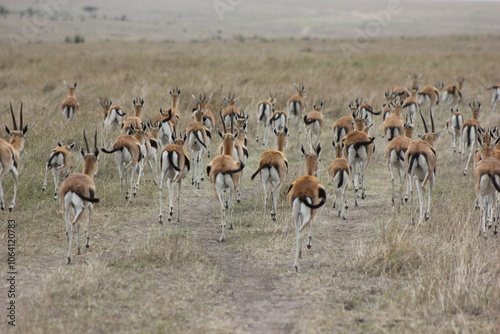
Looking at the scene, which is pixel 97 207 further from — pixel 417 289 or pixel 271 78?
pixel 271 78

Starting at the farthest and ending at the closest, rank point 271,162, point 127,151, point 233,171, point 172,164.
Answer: point 127,151, point 172,164, point 271,162, point 233,171

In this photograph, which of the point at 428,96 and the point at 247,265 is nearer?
the point at 247,265

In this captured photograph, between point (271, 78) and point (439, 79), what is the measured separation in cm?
766

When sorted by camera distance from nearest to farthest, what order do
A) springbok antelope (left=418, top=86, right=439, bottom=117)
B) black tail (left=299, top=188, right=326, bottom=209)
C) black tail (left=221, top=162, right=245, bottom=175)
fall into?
black tail (left=299, top=188, right=326, bottom=209), black tail (left=221, top=162, right=245, bottom=175), springbok antelope (left=418, top=86, right=439, bottom=117)

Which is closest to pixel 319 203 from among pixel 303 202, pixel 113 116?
pixel 303 202

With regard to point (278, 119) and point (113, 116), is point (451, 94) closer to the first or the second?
point (278, 119)

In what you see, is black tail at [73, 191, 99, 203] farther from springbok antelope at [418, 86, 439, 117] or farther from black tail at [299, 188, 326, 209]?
springbok antelope at [418, 86, 439, 117]

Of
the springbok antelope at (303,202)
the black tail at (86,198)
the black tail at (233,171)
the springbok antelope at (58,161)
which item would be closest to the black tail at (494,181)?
the springbok antelope at (303,202)

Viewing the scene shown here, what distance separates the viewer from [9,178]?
10.5m

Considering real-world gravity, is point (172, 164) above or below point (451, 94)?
below

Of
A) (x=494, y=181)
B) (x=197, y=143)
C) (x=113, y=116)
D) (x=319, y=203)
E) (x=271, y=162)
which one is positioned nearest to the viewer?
(x=319, y=203)

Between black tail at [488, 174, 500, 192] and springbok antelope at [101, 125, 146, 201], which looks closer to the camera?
black tail at [488, 174, 500, 192]

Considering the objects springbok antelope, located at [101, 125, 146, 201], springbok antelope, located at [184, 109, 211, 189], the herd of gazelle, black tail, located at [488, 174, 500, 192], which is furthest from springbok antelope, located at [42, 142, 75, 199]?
black tail, located at [488, 174, 500, 192]

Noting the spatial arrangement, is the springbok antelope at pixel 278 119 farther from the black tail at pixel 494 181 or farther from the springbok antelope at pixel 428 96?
the black tail at pixel 494 181
